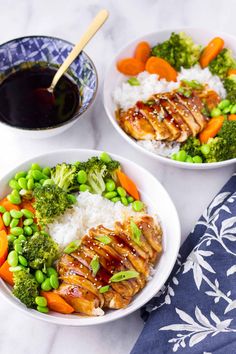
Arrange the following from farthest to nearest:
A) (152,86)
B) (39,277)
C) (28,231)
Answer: (152,86), (28,231), (39,277)

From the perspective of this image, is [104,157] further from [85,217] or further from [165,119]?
[165,119]

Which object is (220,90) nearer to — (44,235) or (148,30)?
(148,30)

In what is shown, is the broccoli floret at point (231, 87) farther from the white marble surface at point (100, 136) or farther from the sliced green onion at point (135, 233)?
the sliced green onion at point (135, 233)

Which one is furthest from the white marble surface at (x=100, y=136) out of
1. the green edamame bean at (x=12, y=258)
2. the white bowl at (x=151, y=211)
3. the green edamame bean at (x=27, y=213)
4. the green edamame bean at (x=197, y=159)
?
the green edamame bean at (x=27, y=213)

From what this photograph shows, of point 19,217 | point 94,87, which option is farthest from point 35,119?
point 19,217

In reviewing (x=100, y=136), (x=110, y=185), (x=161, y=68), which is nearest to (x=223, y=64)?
(x=161, y=68)

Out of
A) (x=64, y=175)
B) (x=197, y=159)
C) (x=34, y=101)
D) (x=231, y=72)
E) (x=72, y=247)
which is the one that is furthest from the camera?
(x=231, y=72)
